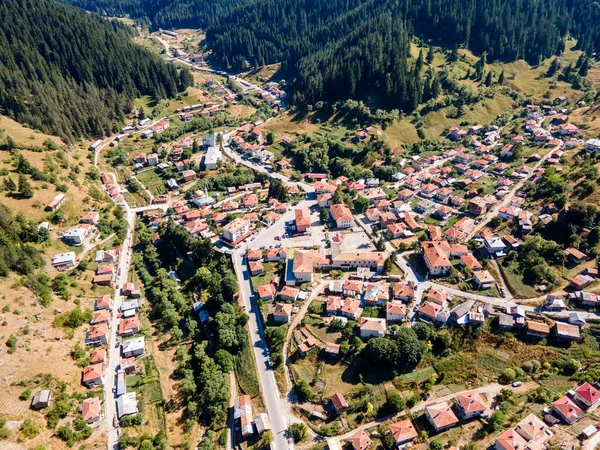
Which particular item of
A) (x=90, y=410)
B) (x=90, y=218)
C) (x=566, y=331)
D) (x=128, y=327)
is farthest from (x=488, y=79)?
(x=90, y=410)

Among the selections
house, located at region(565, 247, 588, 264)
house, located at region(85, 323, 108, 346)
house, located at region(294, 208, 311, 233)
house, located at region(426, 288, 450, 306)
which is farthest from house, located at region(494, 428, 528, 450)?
house, located at region(85, 323, 108, 346)

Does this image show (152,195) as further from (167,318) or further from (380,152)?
(380,152)

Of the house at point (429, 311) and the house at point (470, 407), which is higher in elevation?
the house at point (429, 311)

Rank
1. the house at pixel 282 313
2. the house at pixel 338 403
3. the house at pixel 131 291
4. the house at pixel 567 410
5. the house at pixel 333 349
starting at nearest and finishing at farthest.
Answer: the house at pixel 567 410 → the house at pixel 338 403 → the house at pixel 333 349 → the house at pixel 282 313 → the house at pixel 131 291

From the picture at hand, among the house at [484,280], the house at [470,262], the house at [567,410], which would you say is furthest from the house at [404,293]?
the house at [567,410]

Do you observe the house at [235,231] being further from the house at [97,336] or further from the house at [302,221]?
the house at [97,336]

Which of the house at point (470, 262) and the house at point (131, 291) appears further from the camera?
the house at point (131, 291)

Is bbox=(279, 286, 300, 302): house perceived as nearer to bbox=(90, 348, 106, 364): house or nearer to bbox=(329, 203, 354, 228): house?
bbox=(329, 203, 354, 228): house

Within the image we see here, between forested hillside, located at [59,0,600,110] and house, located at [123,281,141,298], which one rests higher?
forested hillside, located at [59,0,600,110]
